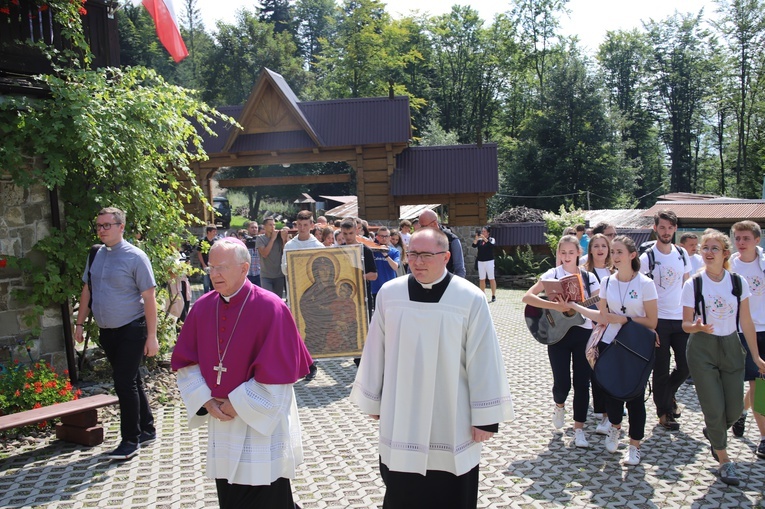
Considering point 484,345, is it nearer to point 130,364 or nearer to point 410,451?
point 410,451

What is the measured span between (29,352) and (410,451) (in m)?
5.52

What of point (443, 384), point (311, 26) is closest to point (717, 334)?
point (443, 384)

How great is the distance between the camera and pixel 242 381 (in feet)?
12.3

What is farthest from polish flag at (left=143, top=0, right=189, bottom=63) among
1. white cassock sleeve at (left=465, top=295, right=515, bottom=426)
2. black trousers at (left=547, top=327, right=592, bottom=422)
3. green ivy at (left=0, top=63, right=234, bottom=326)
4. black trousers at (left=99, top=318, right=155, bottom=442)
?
white cassock sleeve at (left=465, top=295, right=515, bottom=426)

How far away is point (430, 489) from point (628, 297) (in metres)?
2.86

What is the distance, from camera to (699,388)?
5336 mm

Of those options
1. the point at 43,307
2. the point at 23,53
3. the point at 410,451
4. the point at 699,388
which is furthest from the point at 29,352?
the point at 699,388

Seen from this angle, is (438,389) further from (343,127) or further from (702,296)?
(343,127)

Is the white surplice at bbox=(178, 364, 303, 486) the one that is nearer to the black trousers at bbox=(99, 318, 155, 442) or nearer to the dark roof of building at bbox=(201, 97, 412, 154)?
the black trousers at bbox=(99, 318, 155, 442)

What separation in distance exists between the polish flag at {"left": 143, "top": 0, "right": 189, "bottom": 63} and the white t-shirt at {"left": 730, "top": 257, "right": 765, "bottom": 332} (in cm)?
846

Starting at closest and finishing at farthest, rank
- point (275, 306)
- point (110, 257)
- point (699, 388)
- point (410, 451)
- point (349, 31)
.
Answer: point (410, 451), point (275, 306), point (699, 388), point (110, 257), point (349, 31)

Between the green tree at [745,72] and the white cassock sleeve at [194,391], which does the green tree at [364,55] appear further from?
the white cassock sleeve at [194,391]

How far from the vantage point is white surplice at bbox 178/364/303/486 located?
3.66 metres

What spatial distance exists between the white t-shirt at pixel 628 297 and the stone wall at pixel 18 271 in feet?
19.6
